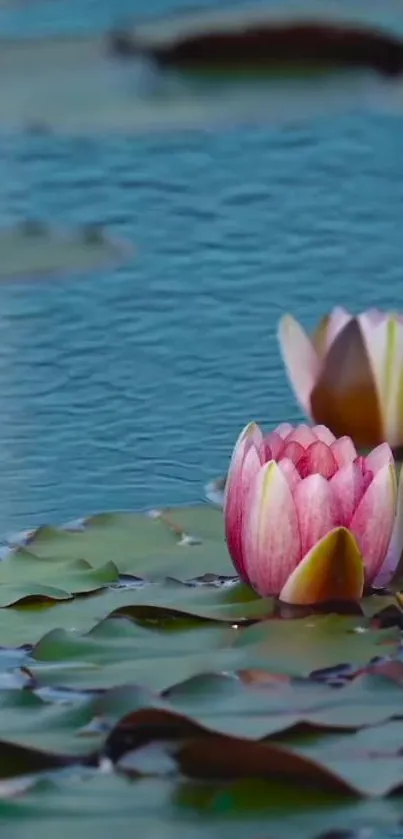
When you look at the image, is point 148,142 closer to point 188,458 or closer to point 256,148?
point 256,148

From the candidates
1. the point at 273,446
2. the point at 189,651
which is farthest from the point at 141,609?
the point at 273,446

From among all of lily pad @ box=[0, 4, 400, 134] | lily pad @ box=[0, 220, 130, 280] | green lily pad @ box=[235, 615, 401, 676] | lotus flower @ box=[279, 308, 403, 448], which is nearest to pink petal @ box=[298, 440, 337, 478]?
green lily pad @ box=[235, 615, 401, 676]

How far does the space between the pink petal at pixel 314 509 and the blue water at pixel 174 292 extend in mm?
308

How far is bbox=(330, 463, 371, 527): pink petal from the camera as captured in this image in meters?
1.26

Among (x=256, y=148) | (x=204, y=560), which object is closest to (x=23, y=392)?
(x=204, y=560)

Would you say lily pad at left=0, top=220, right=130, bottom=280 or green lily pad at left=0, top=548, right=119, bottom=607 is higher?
green lily pad at left=0, top=548, right=119, bottom=607

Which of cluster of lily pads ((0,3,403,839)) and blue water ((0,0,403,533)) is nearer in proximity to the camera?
cluster of lily pads ((0,3,403,839))

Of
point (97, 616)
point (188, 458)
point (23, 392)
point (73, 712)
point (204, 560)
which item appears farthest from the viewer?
point (23, 392)

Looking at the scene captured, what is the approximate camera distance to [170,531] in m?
1.41

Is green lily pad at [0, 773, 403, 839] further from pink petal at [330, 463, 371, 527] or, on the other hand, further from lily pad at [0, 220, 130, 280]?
lily pad at [0, 220, 130, 280]

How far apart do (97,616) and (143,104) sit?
6.33 feet

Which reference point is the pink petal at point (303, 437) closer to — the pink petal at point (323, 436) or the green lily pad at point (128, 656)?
the pink petal at point (323, 436)

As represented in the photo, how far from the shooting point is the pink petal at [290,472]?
126 centimetres

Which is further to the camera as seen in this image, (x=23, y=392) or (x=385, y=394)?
(x=23, y=392)
